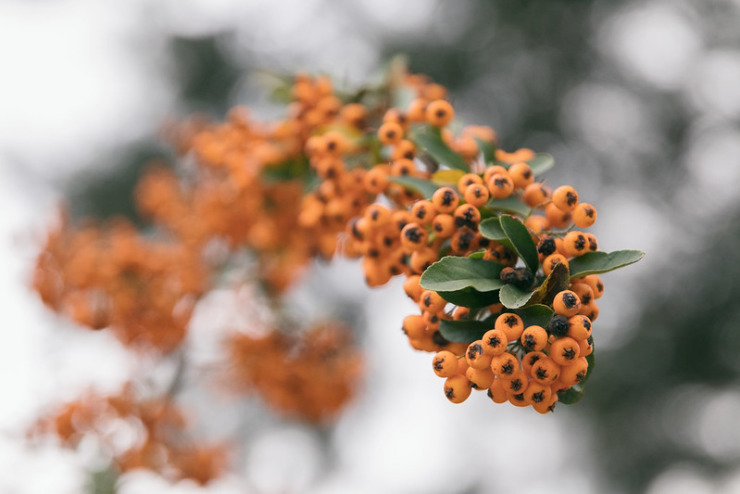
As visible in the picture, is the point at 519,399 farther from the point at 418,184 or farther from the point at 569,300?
the point at 418,184

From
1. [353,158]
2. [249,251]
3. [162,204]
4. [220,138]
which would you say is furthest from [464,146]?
[162,204]

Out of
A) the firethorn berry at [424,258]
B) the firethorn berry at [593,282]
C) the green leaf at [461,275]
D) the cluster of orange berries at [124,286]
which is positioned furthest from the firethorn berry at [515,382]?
the cluster of orange berries at [124,286]

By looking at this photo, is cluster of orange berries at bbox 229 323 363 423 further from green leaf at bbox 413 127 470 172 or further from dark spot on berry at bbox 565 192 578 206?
dark spot on berry at bbox 565 192 578 206

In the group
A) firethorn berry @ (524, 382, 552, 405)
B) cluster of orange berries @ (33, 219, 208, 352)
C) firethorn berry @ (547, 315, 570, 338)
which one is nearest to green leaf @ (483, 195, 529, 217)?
firethorn berry @ (547, 315, 570, 338)

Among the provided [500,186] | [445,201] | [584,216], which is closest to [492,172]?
[500,186]

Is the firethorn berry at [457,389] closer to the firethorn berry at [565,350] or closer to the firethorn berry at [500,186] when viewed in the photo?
the firethorn berry at [565,350]

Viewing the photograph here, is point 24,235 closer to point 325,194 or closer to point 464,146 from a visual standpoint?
point 325,194
